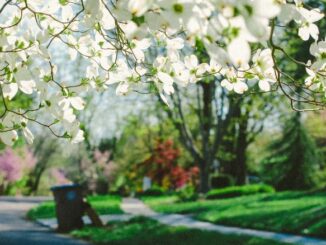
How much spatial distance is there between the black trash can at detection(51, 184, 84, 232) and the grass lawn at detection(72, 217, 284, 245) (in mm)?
467

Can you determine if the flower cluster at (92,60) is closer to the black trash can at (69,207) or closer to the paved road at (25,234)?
the paved road at (25,234)

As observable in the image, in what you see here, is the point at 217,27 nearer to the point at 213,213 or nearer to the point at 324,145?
the point at 213,213

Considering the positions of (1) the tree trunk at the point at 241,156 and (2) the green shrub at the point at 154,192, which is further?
(1) the tree trunk at the point at 241,156

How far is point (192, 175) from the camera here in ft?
109

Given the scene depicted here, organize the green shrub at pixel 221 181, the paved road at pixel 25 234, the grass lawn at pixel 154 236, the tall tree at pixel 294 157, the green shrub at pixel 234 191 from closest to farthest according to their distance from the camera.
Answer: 1. the grass lawn at pixel 154 236
2. the paved road at pixel 25 234
3. the green shrub at pixel 234 191
4. the tall tree at pixel 294 157
5. the green shrub at pixel 221 181

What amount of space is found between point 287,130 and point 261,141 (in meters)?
13.3

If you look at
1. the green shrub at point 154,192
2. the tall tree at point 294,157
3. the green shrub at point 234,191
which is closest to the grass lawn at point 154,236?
the green shrub at point 234,191

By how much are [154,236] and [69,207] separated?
10.3 feet

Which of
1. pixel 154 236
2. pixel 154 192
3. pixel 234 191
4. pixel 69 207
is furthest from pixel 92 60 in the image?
pixel 154 192

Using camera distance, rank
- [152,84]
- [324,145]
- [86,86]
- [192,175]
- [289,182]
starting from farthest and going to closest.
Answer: [192,175] < [324,145] < [289,182] < [152,84] < [86,86]

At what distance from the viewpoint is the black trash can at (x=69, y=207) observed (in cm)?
1172

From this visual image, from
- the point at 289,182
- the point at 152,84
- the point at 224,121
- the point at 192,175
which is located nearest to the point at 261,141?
the point at 192,175

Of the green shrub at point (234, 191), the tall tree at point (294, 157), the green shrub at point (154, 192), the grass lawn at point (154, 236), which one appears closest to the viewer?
the grass lawn at point (154, 236)

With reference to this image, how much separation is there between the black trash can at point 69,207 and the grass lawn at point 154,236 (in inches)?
18.4
